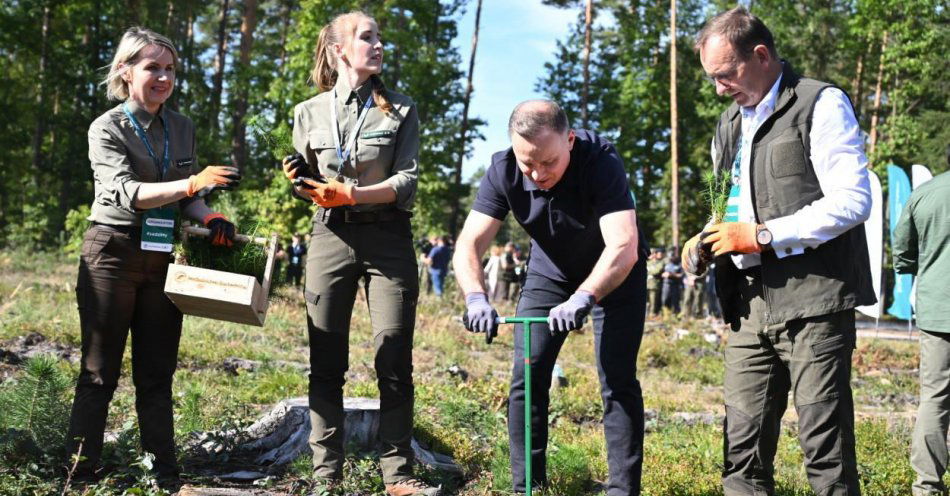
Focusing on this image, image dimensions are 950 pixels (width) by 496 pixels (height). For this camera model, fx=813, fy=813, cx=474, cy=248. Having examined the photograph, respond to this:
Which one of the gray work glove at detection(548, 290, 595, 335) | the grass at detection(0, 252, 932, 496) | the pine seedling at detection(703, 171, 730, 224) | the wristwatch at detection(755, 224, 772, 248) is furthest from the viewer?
the grass at detection(0, 252, 932, 496)

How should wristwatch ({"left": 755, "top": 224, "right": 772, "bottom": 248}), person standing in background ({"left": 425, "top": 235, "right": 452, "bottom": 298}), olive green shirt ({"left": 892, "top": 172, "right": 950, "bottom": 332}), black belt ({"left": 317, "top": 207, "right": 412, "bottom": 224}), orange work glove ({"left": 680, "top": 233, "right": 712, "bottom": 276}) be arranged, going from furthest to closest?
→ 1. person standing in background ({"left": 425, "top": 235, "right": 452, "bottom": 298})
2. olive green shirt ({"left": 892, "top": 172, "right": 950, "bottom": 332})
3. black belt ({"left": 317, "top": 207, "right": 412, "bottom": 224})
4. orange work glove ({"left": 680, "top": 233, "right": 712, "bottom": 276})
5. wristwatch ({"left": 755, "top": 224, "right": 772, "bottom": 248})

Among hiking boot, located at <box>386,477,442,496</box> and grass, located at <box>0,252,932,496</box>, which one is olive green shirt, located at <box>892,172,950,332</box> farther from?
hiking boot, located at <box>386,477,442,496</box>

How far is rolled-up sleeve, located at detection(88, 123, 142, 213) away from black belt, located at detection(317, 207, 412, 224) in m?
0.85

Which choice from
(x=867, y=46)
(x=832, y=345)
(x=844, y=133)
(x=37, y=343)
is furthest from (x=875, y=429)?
(x=867, y=46)

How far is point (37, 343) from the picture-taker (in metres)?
7.55

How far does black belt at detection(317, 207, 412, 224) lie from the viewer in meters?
3.89

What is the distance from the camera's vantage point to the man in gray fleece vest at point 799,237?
3080mm

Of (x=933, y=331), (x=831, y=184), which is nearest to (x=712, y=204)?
(x=831, y=184)

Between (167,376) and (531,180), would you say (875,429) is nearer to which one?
(531,180)

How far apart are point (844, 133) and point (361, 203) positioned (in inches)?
82.0

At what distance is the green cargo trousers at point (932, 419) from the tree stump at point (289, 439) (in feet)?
8.31

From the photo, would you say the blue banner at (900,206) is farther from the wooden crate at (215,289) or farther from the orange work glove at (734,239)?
the wooden crate at (215,289)

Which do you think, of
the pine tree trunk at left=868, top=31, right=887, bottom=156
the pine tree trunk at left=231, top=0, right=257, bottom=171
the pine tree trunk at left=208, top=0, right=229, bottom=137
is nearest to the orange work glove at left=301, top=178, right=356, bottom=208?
the pine tree trunk at left=231, top=0, right=257, bottom=171

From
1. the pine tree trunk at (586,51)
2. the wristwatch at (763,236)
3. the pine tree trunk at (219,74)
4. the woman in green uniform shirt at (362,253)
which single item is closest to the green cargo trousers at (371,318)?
the woman in green uniform shirt at (362,253)
